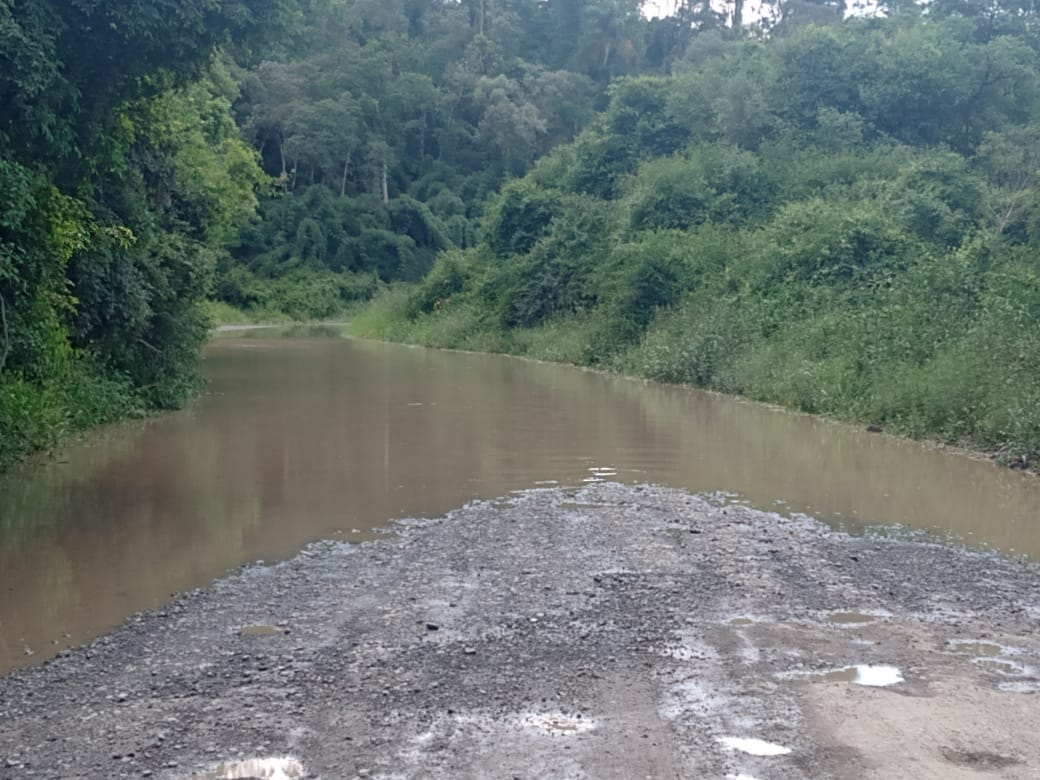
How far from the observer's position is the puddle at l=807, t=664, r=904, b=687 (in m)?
6.20

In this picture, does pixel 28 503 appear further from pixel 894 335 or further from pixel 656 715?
pixel 894 335

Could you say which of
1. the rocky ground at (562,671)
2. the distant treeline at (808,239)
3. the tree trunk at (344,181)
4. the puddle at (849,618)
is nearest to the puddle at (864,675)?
the rocky ground at (562,671)

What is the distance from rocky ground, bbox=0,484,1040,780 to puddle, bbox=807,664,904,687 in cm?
2

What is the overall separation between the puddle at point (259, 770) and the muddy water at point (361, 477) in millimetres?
2222

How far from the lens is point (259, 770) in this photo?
5.01 meters

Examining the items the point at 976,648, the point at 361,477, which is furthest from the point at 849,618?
the point at 361,477

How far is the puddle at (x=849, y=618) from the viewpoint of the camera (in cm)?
743

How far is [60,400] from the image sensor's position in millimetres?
15984


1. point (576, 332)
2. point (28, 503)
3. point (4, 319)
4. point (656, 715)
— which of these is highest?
point (4, 319)

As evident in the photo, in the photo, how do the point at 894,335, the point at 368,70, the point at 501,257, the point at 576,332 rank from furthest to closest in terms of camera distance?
the point at 368,70
the point at 501,257
the point at 576,332
the point at 894,335

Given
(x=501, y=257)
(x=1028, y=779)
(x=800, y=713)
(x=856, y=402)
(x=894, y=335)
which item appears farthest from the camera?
(x=501, y=257)

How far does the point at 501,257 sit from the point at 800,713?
37.5 meters

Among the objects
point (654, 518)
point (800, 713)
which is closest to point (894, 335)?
point (654, 518)

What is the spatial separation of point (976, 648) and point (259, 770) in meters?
4.23
